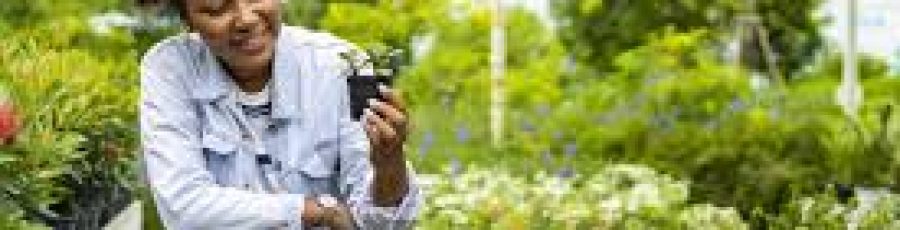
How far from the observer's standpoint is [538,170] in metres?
10.5

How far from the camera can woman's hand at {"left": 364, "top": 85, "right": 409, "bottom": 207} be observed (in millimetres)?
2988

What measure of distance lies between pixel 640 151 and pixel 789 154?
109 cm

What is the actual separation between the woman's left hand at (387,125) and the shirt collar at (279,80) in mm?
251

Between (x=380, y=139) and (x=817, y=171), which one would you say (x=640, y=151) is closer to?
(x=817, y=171)

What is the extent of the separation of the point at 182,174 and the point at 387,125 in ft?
1.35

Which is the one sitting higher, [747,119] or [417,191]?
[417,191]

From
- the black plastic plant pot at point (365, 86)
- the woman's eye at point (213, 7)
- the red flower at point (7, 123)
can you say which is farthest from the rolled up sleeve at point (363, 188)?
the red flower at point (7, 123)

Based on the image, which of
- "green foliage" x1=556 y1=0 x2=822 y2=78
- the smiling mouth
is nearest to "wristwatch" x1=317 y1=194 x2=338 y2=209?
the smiling mouth

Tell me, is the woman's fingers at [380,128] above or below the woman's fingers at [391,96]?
below

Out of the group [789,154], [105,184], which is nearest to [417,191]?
[105,184]

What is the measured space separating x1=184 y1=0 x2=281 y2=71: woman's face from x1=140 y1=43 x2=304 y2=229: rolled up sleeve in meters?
0.10

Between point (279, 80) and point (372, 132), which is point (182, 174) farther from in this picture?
point (372, 132)

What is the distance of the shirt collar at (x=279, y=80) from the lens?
10.7 feet

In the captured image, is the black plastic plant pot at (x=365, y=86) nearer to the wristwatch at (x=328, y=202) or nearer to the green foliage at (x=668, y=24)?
the wristwatch at (x=328, y=202)
